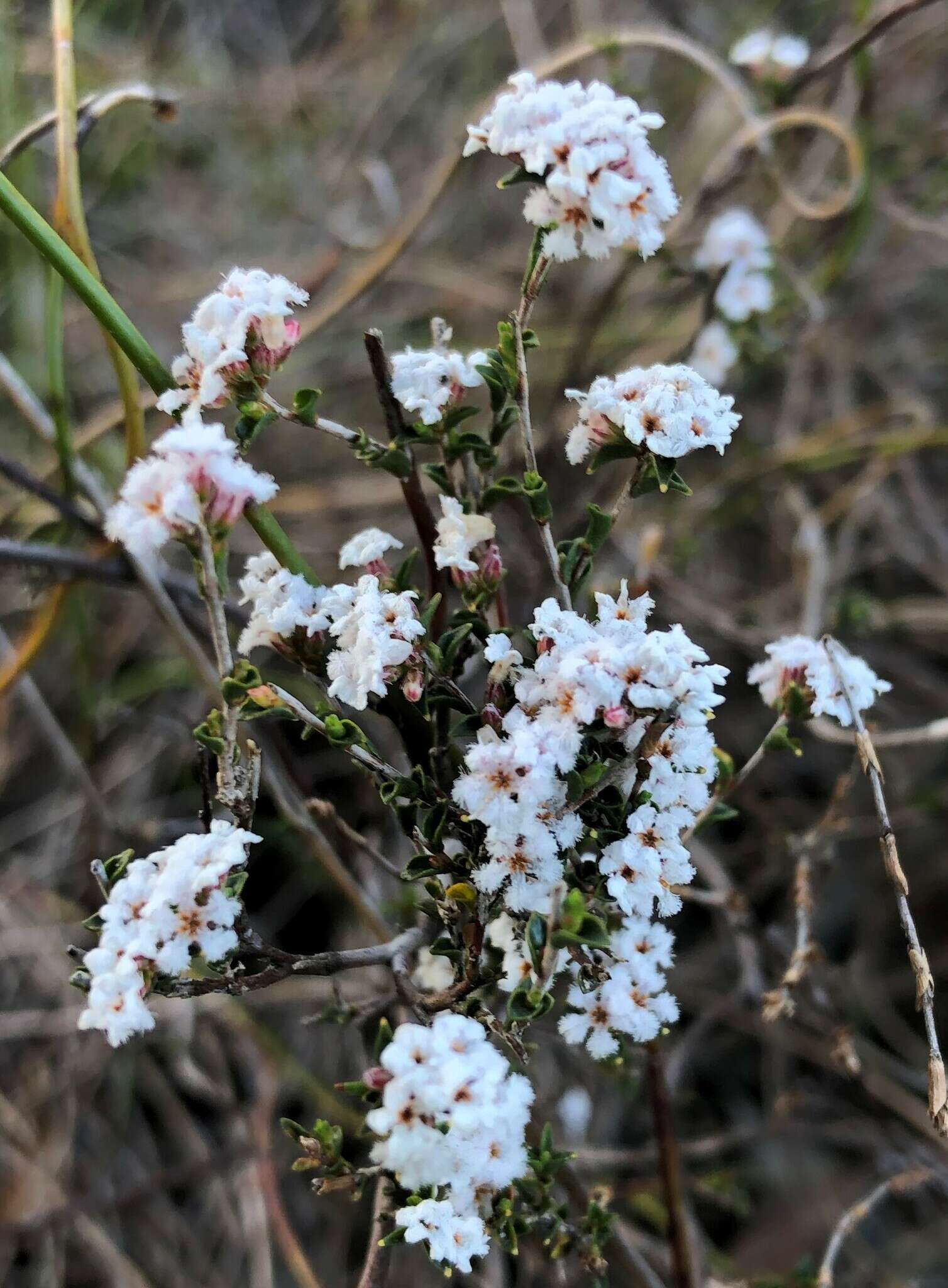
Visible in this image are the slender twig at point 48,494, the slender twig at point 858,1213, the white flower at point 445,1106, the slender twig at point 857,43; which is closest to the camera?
the white flower at point 445,1106

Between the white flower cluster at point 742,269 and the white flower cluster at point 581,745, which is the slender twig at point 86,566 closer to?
the white flower cluster at point 581,745

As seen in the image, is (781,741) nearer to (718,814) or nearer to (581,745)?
(718,814)

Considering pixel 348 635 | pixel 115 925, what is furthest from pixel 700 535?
pixel 115 925

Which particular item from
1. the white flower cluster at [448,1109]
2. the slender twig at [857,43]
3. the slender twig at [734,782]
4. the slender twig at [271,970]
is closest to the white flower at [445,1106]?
the white flower cluster at [448,1109]

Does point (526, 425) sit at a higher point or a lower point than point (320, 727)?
higher

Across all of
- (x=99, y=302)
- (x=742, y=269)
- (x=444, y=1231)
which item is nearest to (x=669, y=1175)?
(x=444, y=1231)

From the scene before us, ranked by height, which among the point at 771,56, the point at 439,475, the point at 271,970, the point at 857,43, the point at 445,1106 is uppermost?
the point at 771,56
